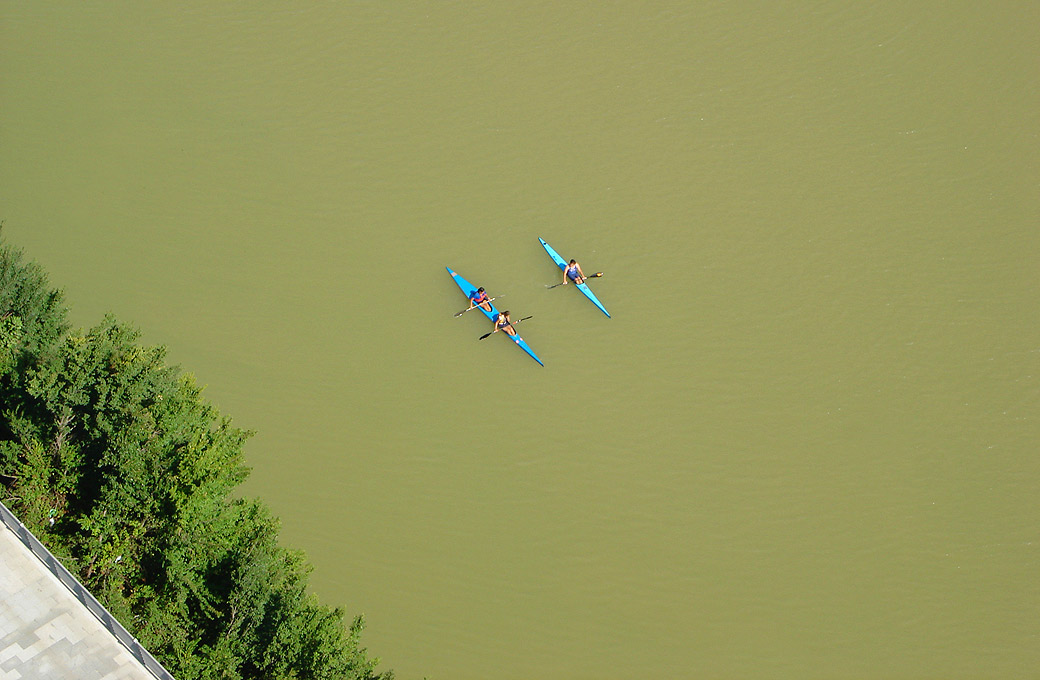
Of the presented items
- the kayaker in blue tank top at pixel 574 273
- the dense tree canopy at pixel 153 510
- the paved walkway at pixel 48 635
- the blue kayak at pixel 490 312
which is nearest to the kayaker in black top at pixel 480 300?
the blue kayak at pixel 490 312

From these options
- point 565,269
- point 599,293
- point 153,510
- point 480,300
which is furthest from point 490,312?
point 153,510

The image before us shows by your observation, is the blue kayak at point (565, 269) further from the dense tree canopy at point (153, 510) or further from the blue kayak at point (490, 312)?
the dense tree canopy at point (153, 510)

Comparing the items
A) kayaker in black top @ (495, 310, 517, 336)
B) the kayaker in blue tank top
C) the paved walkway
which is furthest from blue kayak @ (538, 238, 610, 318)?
the paved walkway

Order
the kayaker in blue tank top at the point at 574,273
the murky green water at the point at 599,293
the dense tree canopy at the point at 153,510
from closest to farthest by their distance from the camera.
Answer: the dense tree canopy at the point at 153,510 → the murky green water at the point at 599,293 → the kayaker in blue tank top at the point at 574,273

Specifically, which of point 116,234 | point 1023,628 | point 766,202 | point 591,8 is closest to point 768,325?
point 766,202

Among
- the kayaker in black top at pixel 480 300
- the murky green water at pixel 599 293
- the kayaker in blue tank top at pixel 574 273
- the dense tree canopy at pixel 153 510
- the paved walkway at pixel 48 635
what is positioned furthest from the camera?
the kayaker in blue tank top at pixel 574 273
